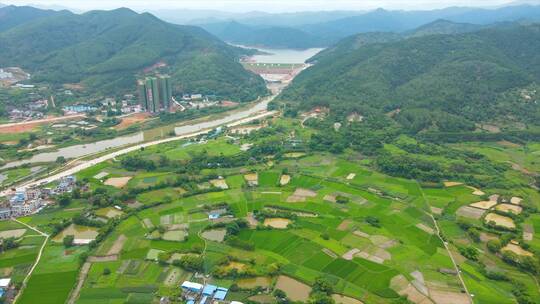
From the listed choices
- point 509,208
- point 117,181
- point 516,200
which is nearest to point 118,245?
point 117,181

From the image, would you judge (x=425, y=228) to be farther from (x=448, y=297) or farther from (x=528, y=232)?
(x=448, y=297)

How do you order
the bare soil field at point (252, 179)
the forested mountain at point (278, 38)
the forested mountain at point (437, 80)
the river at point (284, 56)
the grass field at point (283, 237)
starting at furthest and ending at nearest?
the forested mountain at point (278, 38)
the river at point (284, 56)
the forested mountain at point (437, 80)
the bare soil field at point (252, 179)
the grass field at point (283, 237)

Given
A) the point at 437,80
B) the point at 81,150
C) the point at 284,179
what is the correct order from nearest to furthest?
the point at 284,179 → the point at 81,150 → the point at 437,80

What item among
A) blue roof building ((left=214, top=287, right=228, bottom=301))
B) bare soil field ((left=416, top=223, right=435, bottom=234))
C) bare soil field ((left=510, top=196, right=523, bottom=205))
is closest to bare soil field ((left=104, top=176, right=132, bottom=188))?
blue roof building ((left=214, top=287, right=228, bottom=301))

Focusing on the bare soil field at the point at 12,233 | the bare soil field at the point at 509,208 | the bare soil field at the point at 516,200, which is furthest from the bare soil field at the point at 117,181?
the bare soil field at the point at 516,200

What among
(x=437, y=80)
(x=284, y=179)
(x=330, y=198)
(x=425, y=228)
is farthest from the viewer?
(x=437, y=80)

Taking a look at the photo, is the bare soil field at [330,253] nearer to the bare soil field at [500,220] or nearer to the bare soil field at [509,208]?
the bare soil field at [500,220]

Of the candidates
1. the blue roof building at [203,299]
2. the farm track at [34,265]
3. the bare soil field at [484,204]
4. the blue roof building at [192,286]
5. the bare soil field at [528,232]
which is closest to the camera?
the blue roof building at [203,299]

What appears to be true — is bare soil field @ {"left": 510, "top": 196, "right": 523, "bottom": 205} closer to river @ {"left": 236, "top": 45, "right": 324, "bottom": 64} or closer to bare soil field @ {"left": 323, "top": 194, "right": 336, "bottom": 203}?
bare soil field @ {"left": 323, "top": 194, "right": 336, "bottom": 203}
